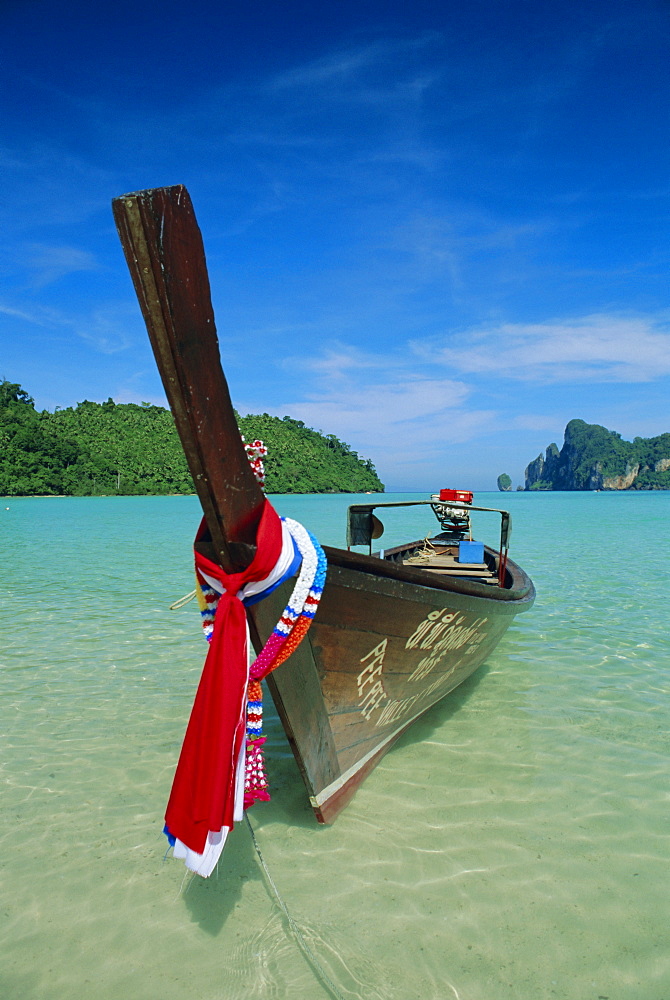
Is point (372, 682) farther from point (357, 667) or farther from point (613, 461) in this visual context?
point (613, 461)

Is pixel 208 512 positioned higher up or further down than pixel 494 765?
higher up

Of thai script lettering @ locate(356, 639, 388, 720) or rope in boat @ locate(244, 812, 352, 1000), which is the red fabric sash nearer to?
rope in boat @ locate(244, 812, 352, 1000)

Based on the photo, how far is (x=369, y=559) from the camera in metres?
2.92

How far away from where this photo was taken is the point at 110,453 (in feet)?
268

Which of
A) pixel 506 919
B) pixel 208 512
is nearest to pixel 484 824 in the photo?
pixel 506 919

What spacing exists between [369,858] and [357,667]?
1.05 m

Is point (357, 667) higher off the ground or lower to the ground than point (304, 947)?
higher

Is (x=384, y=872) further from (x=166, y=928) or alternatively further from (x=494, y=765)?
(x=494, y=765)

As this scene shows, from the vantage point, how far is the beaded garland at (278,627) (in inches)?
96.7

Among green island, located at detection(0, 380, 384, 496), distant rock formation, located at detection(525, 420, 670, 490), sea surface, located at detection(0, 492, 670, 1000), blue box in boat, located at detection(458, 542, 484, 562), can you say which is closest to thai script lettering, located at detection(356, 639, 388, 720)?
sea surface, located at detection(0, 492, 670, 1000)

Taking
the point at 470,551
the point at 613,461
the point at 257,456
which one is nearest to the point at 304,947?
the point at 257,456

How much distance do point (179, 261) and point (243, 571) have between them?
115 cm

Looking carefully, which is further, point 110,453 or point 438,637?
point 110,453

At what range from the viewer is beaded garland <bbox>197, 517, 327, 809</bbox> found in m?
2.46
